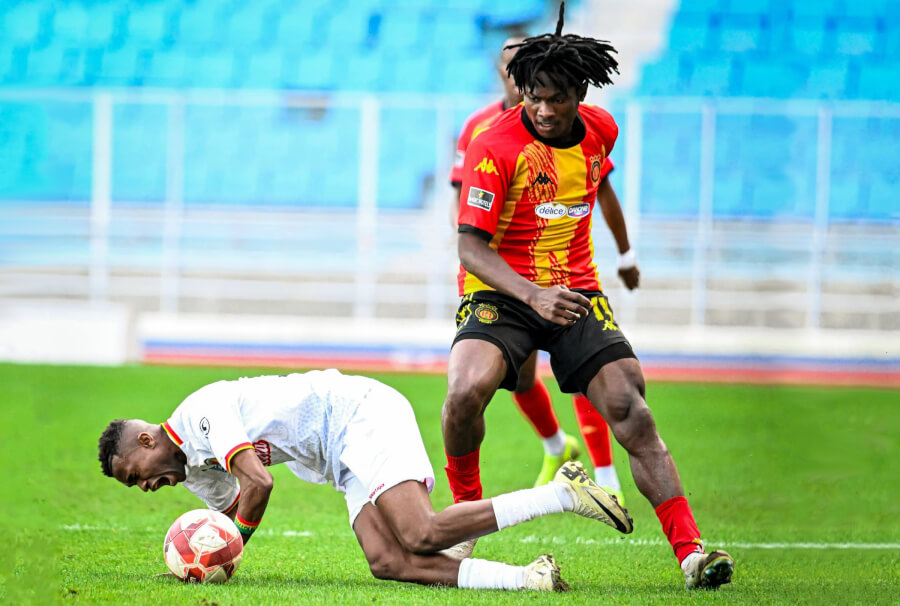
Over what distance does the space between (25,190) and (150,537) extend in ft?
47.3

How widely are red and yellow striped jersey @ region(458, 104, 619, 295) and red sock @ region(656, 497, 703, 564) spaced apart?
3.39ft

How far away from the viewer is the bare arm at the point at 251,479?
4.34 meters

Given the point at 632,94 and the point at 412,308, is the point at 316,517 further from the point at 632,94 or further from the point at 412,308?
the point at 632,94

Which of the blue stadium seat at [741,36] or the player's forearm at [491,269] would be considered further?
the blue stadium seat at [741,36]

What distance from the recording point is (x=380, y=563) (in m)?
4.57

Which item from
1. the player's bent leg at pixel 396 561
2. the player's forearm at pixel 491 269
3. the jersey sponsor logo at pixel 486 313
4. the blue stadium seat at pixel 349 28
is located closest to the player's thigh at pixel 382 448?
the player's bent leg at pixel 396 561

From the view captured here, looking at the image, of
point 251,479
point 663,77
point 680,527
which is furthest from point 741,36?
point 251,479

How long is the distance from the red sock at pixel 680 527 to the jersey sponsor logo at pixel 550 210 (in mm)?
1272

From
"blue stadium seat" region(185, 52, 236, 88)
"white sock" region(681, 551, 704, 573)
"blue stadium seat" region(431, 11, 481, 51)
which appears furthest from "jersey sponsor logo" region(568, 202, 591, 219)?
Answer: "blue stadium seat" region(185, 52, 236, 88)

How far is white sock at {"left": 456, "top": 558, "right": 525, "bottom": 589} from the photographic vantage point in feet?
14.4

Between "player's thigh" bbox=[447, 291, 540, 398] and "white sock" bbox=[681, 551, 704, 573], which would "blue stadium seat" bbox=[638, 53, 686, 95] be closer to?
"player's thigh" bbox=[447, 291, 540, 398]

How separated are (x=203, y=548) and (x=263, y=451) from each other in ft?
1.48

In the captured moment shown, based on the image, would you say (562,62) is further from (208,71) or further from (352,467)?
(208,71)

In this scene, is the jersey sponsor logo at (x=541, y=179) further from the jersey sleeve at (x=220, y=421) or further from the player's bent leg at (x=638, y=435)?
the jersey sleeve at (x=220, y=421)
